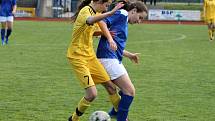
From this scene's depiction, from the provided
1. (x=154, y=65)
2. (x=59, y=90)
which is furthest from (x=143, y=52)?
(x=59, y=90)

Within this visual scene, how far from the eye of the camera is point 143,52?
17953 millimetres

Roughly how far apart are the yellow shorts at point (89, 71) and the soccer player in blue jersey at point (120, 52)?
0.35 feet

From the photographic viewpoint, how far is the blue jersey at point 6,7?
67.4ft

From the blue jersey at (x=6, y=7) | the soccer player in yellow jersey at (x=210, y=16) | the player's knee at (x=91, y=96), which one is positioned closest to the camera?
the player's knee at (x=91, y=96)

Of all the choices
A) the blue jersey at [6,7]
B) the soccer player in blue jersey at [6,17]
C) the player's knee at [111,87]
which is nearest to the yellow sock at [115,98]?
the player's knee at [111,87]

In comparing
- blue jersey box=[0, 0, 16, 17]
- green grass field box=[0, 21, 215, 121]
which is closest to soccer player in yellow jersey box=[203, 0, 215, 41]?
green grass field box=[0, 21, 215, 121]

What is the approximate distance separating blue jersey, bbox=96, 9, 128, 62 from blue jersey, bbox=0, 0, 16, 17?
45.6 feet

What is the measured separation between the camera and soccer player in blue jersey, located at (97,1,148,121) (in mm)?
6941

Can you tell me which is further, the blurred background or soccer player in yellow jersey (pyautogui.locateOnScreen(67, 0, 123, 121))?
the blurred background

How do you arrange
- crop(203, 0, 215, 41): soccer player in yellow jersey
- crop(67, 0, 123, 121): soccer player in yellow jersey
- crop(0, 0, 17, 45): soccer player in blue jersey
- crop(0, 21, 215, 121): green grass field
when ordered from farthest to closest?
A: crop(203, 0, 215, 41): soccer player in yellow jersey
crop(0, 0, 17, 45): soccer player in blue jersey
crop(0, 21, 215, 121): green grass field
crop(67, 0, 123, 121): soccer player in yellow jersey

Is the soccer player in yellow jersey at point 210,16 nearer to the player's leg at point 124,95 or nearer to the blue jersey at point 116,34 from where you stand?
the blue jersey at point 116,34

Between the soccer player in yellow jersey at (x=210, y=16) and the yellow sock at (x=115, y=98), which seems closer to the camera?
the yellow sock at (x=115, y=98)

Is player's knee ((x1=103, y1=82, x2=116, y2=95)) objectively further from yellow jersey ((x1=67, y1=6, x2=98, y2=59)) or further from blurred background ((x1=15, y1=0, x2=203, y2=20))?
blurred background ((x1=15, y1=0, x2=203, y2=20))

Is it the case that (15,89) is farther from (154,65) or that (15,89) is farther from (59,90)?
(154,65)
